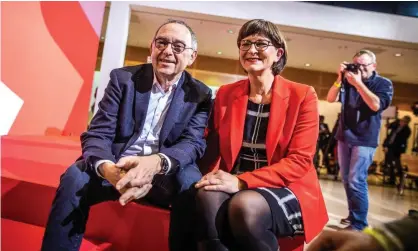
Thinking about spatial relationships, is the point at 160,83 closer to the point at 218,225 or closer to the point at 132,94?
the point at 132,94

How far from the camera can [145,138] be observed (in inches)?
63.3

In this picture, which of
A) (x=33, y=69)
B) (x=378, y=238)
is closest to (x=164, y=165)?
(x=378, y=238)

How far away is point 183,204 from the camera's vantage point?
1.43 meters

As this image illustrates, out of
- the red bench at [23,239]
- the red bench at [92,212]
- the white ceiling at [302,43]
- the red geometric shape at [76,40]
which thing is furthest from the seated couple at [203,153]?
the white ceiling at [302,43]

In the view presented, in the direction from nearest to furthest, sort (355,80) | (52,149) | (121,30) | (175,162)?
(175,162)
(52,149)
(355,80)
(121,30)

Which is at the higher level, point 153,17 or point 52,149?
point 153,17

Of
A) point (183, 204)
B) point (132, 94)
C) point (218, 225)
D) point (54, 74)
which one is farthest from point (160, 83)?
point (54, 74)

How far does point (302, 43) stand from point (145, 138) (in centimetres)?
583

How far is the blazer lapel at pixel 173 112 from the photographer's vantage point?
1573mm

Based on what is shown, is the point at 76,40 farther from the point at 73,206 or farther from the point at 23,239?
the point at 73,206

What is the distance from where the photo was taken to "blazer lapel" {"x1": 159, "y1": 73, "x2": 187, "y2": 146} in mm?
1573

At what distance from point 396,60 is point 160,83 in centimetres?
752

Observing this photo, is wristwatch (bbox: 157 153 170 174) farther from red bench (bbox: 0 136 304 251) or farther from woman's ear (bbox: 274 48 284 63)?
woman's ear (bbox: 274 48 284 63)

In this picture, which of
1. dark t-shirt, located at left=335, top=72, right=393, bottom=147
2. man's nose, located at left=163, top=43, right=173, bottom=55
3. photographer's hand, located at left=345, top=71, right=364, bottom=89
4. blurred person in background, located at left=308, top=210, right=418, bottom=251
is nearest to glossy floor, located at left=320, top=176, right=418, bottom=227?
dark t-shirt, located at left=335, top=72, right=393, bottom=147
